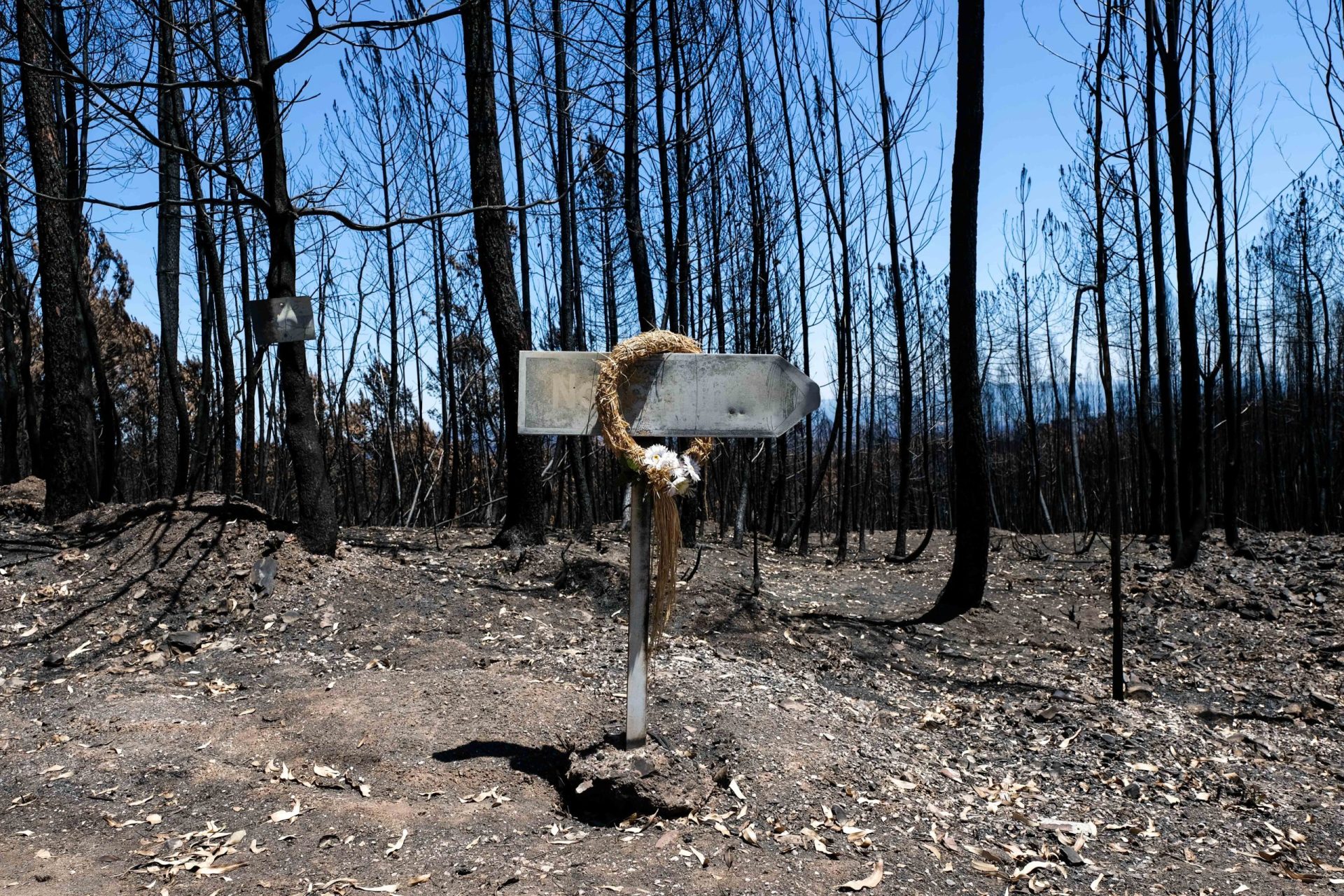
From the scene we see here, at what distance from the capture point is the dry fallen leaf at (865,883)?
10.1 feet

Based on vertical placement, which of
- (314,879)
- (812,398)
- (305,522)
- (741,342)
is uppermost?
(741,342)

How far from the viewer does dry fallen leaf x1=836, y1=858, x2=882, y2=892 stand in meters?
3.09

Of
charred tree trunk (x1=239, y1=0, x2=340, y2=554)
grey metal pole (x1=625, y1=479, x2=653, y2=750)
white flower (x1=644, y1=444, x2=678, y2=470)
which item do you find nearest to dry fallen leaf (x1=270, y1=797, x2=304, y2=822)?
grey metal pole (x1=625, y1=479, x2=653, y2=750)

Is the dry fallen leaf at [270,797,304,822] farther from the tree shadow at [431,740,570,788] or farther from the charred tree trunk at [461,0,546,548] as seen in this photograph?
the charred tree trunk at [461,0,546,548]

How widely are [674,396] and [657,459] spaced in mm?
258

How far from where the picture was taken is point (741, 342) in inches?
460

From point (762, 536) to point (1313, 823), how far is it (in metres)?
8.71

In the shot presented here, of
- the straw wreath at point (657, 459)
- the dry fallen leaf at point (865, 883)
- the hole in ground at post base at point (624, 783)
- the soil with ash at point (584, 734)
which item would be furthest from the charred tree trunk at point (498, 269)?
the dry fallen leaf at point (865, 883)

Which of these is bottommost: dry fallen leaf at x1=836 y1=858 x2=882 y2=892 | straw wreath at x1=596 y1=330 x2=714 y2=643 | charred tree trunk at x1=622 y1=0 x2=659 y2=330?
dry fallen leaf at x1=836 y1=858 x2=882 y2=892

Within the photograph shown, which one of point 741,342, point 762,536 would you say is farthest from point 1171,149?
point 762,536

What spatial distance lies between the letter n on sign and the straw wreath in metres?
3.29

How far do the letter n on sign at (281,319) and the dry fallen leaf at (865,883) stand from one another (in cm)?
460

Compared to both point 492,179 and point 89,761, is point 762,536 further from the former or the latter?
point 89,761

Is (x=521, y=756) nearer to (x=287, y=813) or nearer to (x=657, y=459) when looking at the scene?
(x=287, y=813)
